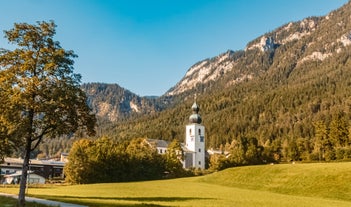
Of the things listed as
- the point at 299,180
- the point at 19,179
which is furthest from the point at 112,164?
the point at 299,180

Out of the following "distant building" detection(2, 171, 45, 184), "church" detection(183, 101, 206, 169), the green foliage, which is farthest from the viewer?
"church" detection(183, 101, 206, 169)

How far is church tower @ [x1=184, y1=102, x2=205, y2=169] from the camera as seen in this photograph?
494ft

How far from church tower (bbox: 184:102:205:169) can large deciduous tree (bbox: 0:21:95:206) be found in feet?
388

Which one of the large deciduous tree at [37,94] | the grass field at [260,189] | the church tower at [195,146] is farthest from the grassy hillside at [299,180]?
the church tower at [195,146]

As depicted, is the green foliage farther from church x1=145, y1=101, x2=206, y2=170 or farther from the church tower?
the church tower

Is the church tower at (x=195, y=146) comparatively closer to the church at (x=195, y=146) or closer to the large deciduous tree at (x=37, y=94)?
the church at (x=195, y=146)

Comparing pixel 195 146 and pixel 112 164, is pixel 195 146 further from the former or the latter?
pixel 112 164

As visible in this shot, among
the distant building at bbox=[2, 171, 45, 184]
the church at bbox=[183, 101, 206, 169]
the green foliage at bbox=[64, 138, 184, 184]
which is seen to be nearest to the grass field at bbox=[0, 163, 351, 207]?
the green foliage at bbox=[64, 138, 184, 184]

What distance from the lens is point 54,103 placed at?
3095 cm

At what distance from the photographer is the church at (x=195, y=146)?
150 meters

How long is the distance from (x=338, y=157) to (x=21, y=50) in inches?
3665

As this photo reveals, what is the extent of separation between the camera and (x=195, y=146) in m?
154

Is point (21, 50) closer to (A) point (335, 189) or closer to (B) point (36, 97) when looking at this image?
(B) point (36, 97)

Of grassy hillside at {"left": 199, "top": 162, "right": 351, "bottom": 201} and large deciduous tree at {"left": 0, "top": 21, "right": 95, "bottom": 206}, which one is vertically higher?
large deciduous tree at {"left": 0, "top": 21, "right": 95, "bottom": 206}
